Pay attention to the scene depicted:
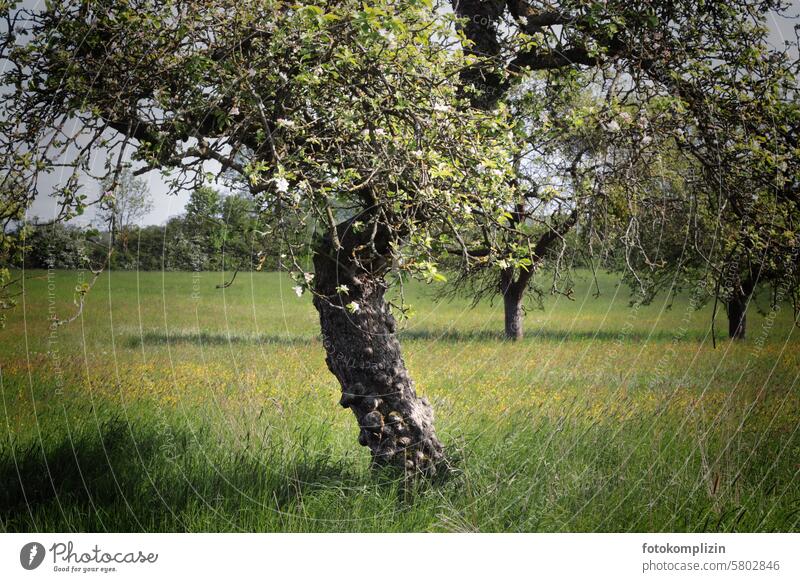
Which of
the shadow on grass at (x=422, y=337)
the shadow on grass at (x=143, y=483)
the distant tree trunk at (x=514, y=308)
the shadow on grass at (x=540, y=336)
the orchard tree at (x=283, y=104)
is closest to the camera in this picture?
the orchard tree at (x=283, y=104)

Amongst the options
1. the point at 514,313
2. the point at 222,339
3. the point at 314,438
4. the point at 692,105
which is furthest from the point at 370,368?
the point at 514,313

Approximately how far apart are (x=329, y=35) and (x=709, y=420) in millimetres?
5345

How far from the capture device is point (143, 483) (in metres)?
5.34

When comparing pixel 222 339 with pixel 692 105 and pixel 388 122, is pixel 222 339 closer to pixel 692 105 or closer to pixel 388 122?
pixel 388 122

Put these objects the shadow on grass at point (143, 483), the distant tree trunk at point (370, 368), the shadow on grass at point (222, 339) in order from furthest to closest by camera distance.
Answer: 1. the shadow on grass at point (222, 339)
2. the distant tree trunk at point (370, 368)
3. the shadow on grass at point (143, 483)

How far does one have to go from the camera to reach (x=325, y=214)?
14.0 ft

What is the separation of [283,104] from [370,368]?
231 centimetres

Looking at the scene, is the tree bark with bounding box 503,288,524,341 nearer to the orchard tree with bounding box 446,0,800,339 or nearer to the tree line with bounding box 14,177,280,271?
the orchard tree with bounding box 446,0,800,339

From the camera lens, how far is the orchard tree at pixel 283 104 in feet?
12.9

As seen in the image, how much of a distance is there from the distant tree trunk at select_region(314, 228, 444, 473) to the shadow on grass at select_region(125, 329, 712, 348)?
1133 millimetres

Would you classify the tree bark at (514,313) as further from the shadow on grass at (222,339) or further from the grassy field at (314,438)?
the shadow on grass at (222,339)

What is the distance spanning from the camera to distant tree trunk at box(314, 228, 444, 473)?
5.43 meters

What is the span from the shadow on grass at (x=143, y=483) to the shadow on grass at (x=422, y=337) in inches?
53.7

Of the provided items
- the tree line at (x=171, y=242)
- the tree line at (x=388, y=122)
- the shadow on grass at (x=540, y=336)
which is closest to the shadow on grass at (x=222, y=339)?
the shadow on grass at (x=540, y=336)
